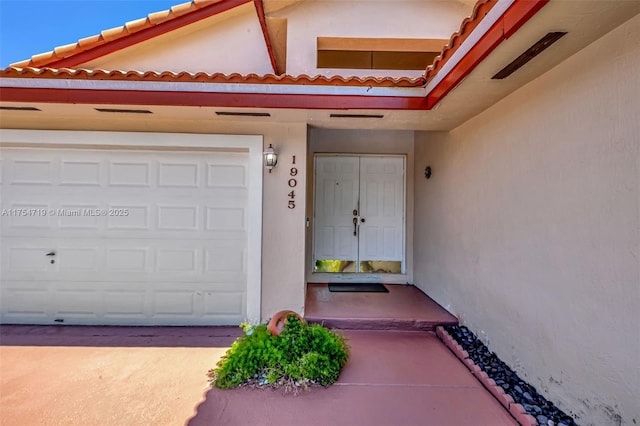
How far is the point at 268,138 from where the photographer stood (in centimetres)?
431

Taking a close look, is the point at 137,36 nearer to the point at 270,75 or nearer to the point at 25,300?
the point at 270,75

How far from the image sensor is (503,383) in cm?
288

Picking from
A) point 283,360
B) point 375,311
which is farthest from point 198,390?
point 375,311

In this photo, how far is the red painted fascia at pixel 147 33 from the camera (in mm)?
5000

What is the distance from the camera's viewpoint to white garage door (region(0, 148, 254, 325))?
14.4 feet

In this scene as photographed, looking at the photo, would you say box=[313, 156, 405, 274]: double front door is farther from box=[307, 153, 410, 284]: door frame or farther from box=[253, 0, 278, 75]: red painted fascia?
box=[253, 0, 278, 75]: red painted fascia

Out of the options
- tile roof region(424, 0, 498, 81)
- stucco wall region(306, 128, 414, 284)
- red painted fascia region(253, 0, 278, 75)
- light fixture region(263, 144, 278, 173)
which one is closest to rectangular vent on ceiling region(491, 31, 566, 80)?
tile roof region(424, 0, 498, 81)

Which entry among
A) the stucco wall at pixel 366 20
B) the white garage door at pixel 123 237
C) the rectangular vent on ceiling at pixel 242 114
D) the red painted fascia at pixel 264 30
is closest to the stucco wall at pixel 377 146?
the stucco wall at pixel 366 20

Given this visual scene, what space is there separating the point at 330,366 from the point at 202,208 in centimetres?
291

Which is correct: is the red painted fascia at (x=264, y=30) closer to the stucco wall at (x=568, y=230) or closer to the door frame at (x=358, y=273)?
the door frame at (x=358, y=273)

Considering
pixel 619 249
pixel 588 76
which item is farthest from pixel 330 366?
pixel 588 76

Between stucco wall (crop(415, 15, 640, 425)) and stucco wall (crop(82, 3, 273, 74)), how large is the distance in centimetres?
431

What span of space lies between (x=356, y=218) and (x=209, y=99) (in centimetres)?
389

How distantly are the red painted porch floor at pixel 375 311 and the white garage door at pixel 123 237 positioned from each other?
127 centimetres
